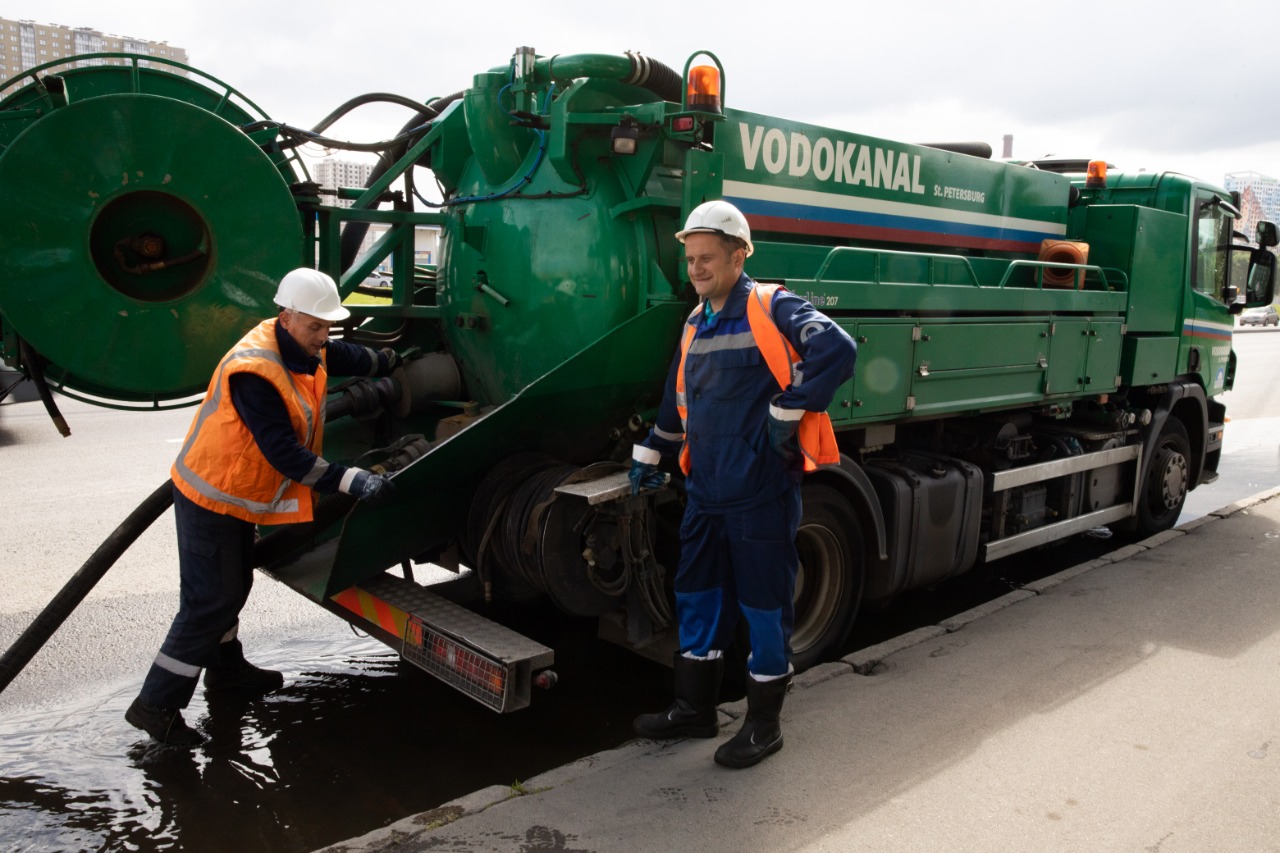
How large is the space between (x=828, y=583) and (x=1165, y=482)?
3933 mm

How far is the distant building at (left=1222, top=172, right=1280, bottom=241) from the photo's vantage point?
28.6 feet

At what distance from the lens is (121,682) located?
444 cm

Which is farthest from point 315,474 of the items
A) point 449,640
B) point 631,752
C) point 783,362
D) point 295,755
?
point 783,362

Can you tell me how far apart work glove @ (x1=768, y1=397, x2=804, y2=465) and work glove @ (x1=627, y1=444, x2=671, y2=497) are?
50 centimetres

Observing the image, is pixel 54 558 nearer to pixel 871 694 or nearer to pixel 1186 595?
pixel 871 694

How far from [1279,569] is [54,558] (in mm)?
7322

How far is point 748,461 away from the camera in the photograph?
3428 millimetres

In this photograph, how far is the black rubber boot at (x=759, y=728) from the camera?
3459mm

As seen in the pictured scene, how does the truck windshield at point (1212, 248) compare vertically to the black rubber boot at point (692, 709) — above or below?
above

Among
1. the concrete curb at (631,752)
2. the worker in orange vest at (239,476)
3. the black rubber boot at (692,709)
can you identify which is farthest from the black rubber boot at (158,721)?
the black rubber boot at (692,709)

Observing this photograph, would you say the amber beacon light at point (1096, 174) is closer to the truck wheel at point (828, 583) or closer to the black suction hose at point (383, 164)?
the truck wheel at point (828, 583)

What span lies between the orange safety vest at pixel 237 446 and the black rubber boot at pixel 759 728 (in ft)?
6.18

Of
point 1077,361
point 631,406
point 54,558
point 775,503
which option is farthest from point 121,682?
point 1077,361

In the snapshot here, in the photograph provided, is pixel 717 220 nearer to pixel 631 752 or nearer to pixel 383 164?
pixel 631 752
